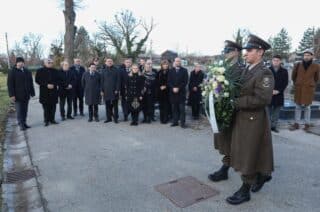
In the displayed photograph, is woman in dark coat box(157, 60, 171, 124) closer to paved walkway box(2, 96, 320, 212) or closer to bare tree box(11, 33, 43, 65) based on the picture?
paved walkway box(2, 96, 320, 212)

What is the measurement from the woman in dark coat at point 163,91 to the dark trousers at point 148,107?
0.27 m

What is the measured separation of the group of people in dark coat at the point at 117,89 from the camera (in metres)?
7.49

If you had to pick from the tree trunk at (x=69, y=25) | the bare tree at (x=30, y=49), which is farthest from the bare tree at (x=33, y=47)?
the tree trunk at (x=69, y=25)

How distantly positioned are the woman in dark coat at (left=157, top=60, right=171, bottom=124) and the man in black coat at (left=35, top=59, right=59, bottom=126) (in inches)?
115

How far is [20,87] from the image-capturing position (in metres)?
7.28

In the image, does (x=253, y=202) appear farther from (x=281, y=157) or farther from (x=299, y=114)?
(x=299, y=114)

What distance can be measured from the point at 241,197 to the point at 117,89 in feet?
17.2

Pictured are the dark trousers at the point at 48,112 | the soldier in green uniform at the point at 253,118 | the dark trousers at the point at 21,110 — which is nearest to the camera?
the soldier in green uniform at the point at 253,118

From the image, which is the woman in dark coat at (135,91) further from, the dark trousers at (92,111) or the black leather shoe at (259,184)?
the black leather shoe at (259,184)

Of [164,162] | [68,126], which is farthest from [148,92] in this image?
[164,162]

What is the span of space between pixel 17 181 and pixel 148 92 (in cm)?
451

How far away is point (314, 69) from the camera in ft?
22.6

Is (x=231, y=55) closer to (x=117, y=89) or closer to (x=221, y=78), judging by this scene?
(x=221, y=78)

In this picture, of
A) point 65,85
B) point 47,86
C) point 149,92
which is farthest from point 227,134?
point 65,85
